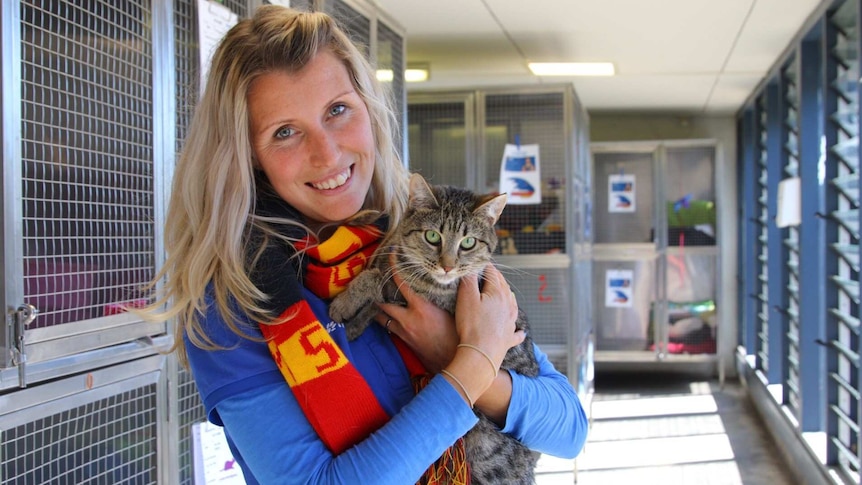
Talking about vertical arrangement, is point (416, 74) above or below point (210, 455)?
above

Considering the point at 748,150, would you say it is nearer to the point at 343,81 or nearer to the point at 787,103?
the point at 787,103

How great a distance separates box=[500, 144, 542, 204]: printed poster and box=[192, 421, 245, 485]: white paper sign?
118 inches

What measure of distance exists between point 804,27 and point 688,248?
337 centimetres

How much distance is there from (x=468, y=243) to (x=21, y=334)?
2.93ft

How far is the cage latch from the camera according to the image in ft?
3.91

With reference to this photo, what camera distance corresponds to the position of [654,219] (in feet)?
24.4

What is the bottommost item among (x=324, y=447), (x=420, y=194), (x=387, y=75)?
(x=324, y=447)

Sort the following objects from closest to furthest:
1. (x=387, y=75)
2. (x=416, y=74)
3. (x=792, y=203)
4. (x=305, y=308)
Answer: (x=305, y=308)
(x=387, y=75)
(x=792, y=203)
(x=416, y=74)

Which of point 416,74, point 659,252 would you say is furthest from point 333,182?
point 659,252

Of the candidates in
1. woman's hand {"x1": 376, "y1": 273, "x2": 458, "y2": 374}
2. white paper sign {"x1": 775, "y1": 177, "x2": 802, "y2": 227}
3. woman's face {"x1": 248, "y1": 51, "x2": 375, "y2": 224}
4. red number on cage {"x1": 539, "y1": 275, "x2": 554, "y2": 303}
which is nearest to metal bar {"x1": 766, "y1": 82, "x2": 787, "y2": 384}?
white paper sign {"x1": 775, "y1": 177, "x2": 802, "y2": 227}

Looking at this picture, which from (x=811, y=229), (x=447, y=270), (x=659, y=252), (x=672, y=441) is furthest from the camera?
(x=659, y=252)

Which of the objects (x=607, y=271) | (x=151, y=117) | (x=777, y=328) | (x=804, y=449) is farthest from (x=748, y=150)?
(x=151, y=117)

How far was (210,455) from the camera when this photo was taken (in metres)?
1.80

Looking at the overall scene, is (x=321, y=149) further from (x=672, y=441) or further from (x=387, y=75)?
(x=672, y=441)
